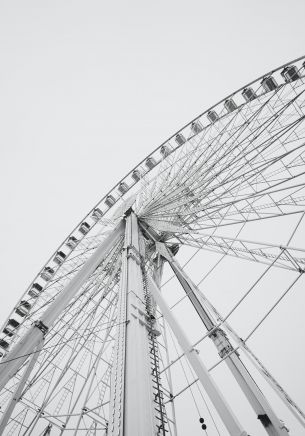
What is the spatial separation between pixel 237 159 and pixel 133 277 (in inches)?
264

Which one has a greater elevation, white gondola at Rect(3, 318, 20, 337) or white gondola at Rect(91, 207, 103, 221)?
white gondola at Rect(91, 207, 103, 221)

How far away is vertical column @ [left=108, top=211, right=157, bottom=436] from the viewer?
262 cm

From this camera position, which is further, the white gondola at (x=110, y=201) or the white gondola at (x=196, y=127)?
the white gondola at (x=110, y=201)

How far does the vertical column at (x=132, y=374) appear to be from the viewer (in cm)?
262

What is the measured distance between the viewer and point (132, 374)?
3145 mm

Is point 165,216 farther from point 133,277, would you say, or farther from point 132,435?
point 132,435

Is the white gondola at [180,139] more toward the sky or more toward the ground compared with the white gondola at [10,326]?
more toward the sky

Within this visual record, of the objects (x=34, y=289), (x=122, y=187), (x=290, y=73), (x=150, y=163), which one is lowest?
(x=290, y=73)

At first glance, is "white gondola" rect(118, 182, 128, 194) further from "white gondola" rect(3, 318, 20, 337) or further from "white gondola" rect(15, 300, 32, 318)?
"white gondola" rect(3, 318, 20, 337)

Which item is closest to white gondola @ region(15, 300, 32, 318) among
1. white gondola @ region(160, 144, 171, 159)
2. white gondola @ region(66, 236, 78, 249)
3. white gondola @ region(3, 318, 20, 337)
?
white gondola @ region(3, 318, 20, 337)

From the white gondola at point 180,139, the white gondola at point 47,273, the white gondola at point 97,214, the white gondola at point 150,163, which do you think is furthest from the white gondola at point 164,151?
the white gondola at point 47,273

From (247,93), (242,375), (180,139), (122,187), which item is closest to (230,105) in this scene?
(247,93)

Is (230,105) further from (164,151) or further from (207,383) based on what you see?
(207,383)

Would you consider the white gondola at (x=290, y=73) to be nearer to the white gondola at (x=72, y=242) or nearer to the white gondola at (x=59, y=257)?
the white gondola at (x=72, y=242)
